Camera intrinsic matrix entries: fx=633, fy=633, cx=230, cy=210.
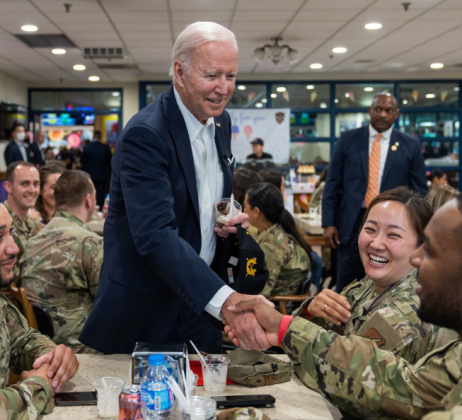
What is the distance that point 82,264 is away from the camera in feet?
10.3

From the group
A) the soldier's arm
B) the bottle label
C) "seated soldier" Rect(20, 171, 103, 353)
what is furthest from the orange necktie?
the bottle label

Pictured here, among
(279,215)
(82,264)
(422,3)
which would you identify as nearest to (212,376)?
(82,264)

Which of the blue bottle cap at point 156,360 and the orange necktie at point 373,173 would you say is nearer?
the blue bottle cap at point 156,360

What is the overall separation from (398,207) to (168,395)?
3.73 ft

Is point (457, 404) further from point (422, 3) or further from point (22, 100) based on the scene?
point (22, 100)

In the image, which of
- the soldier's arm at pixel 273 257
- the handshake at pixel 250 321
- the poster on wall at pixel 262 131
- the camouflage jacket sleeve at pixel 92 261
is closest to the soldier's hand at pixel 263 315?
the handshake at pixel 250 321

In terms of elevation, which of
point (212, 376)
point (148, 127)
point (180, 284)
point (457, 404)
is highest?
point (148, 127)

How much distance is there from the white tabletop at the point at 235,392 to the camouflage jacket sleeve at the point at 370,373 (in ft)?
0.32

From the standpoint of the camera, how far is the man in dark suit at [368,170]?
4.67 metres

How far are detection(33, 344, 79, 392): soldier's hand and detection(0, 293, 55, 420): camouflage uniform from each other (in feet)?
0.25

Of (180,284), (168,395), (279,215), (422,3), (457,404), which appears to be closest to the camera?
(457,404)

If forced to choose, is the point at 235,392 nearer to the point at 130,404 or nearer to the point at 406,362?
the point at 130,404

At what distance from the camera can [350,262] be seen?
4.50 m

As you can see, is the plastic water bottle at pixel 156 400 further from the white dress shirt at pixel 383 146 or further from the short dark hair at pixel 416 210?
the white dress shirt at pixel 383 146
